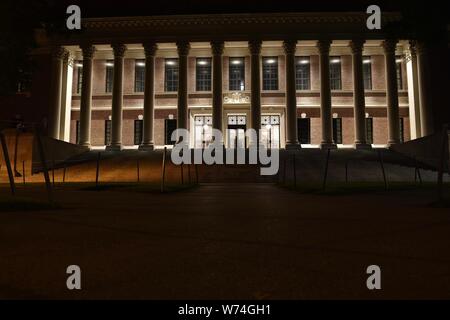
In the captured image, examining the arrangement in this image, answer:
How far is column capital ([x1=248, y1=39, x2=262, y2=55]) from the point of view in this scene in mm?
35781

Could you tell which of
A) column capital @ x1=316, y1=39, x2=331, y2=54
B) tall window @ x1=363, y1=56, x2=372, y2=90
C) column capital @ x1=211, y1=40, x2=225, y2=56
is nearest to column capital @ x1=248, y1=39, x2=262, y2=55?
column capital @ x1=211, y1=40, x2=225, y2=56

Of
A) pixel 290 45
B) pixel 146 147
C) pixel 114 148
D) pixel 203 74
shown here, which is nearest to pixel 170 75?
pixel 203 74

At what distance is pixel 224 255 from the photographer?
11.6 feet

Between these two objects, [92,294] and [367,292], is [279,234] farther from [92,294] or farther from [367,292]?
[92,294]

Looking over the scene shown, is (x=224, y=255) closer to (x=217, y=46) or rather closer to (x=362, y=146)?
(x=362, y=146)

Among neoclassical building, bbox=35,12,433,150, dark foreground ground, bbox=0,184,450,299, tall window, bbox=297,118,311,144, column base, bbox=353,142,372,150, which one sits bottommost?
dark foreground ground, bbox=0,184,450,299

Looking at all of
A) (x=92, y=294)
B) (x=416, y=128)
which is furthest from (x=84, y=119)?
(x=92, y=294)

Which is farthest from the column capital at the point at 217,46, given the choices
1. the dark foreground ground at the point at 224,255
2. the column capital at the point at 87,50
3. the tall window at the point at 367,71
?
the dark foreground ground at the point at 224,255

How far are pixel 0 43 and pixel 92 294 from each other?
20293mm

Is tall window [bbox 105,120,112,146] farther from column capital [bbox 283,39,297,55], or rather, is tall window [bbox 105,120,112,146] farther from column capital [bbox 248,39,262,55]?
column capital [bbox 283,39,297,55]

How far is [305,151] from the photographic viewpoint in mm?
33375

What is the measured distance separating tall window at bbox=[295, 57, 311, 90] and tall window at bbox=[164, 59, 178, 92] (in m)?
13.9

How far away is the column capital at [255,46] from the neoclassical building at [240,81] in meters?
0.10

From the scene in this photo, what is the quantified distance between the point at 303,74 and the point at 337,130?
7443 mm
